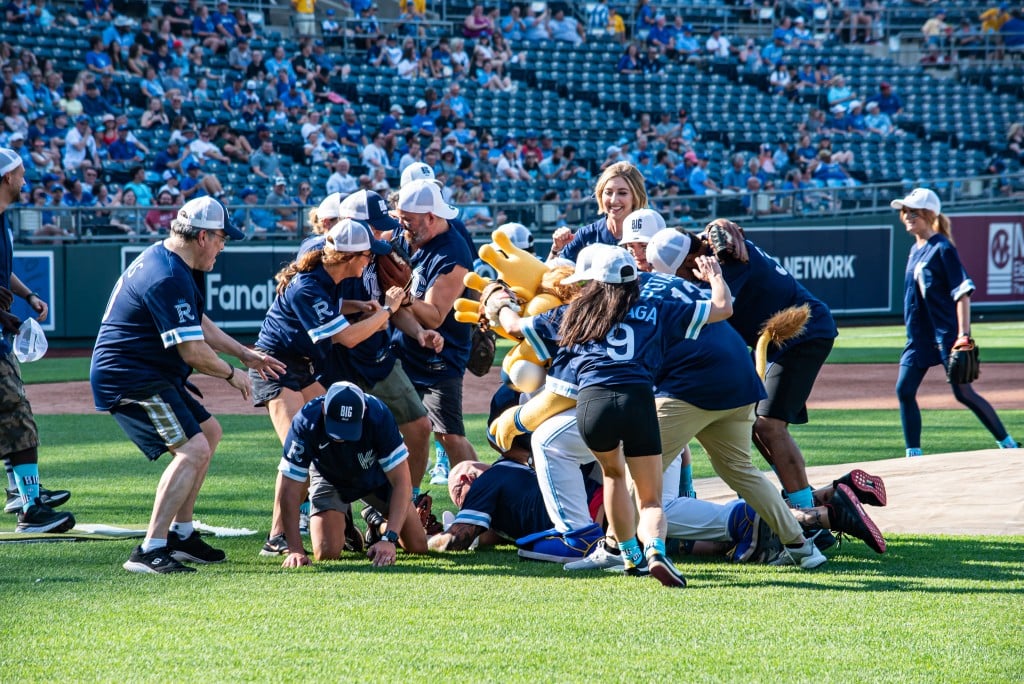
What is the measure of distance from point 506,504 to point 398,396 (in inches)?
39.9

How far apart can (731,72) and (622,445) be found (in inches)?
976

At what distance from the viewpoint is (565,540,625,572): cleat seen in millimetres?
5770

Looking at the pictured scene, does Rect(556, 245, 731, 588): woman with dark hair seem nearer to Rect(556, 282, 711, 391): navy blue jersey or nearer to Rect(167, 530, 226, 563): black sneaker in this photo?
Rect(556, 282, 711, 391): navy blue jersey

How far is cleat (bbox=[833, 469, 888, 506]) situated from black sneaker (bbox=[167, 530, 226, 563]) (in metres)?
3.14

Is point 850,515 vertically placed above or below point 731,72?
below

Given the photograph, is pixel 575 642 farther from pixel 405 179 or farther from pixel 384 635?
pixel 405 179

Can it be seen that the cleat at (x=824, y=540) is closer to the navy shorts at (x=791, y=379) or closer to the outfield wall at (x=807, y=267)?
the navy shorts at (x=791, y=379)

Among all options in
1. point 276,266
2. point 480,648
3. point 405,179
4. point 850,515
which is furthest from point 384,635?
point 276,266

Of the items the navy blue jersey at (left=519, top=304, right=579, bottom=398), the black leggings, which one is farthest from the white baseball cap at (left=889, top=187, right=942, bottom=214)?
the navy blue jersey at (left=519, top=304, right=579, bottom=398)

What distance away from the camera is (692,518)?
243 inches

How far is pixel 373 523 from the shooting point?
6.47m

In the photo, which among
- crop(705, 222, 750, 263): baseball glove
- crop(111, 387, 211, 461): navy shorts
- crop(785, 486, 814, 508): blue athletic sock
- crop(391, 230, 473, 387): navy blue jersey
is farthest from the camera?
crop(391, 230, 473, 387): navy blue jersey

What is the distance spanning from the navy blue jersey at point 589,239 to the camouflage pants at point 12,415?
3.24 metres

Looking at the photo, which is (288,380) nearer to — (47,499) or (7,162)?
(47,499)
